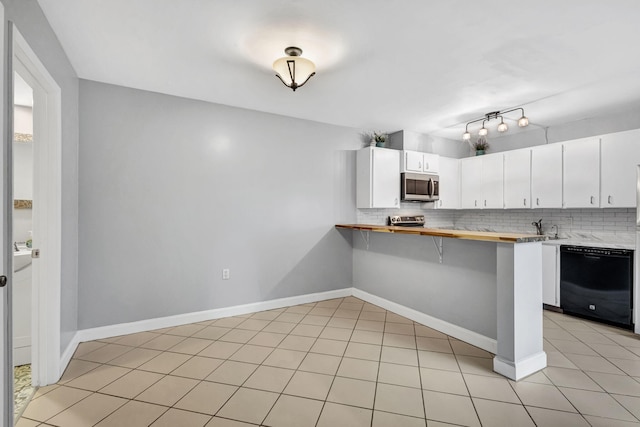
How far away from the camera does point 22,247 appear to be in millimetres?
2879

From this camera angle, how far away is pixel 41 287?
2.05 m

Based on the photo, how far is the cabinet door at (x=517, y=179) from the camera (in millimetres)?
4215

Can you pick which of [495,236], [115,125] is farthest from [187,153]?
[495,236]

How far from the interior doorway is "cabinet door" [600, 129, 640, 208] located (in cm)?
550

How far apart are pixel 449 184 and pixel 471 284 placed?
263cm

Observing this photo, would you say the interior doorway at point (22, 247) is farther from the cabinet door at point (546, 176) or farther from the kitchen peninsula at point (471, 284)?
the cabinet door at point (546, 176)

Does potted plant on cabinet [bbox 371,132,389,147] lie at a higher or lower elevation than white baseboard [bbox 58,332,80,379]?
higher

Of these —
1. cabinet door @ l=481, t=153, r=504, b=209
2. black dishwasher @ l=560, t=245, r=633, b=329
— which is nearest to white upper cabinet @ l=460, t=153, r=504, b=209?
cabinet door @ l=481, t=153, r=504, b=209

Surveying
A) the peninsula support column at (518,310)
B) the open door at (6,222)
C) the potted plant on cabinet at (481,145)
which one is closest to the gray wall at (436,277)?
the peninsula support column at (518,310)

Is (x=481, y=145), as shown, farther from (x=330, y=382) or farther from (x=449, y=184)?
(x=330, y=382)

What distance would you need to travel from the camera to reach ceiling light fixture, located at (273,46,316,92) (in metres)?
2.31

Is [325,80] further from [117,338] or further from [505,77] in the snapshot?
[117,338]

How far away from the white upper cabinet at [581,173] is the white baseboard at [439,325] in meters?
2.40

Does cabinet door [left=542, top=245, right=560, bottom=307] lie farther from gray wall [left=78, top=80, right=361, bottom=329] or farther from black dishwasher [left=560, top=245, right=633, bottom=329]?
gray wall [left=78, top=80, right=361, bottom=329]
